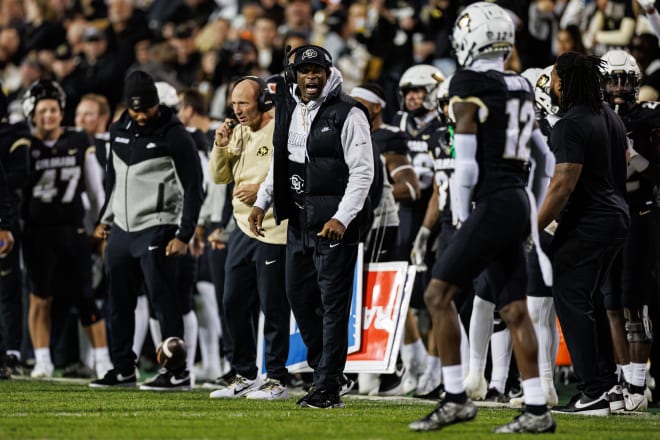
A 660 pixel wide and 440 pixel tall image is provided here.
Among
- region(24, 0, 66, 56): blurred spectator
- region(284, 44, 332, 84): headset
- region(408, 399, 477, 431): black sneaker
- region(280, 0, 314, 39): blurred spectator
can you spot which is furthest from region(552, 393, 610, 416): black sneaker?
region(24, 0, 66, 56): blurred spectator

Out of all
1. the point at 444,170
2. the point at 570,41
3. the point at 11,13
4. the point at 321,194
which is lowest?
the point at 321,194

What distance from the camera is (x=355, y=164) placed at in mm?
8234

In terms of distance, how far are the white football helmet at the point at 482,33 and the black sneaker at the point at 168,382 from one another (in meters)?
4.21

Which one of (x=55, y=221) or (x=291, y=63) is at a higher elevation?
(x=291, y=63)

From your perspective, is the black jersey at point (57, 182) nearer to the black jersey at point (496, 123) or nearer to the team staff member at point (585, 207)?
the team staff member at point (585, 207)

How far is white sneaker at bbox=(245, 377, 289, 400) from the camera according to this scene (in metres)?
9.06

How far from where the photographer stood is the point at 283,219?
873cm

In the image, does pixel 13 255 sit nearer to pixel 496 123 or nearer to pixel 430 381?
pixel 430 381

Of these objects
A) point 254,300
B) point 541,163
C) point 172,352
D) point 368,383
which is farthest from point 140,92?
point 541,163

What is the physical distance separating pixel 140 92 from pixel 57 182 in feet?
6.86

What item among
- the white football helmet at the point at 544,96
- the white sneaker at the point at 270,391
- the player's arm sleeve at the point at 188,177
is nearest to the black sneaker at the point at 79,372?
the player's arm sleeve at the point at 188,177

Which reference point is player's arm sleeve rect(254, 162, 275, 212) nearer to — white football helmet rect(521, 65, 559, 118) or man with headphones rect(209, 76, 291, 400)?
man with headphones rect(209, 76, 291, 400)

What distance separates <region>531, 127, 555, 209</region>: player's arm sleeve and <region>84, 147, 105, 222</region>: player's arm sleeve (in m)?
5.23

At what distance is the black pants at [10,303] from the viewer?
11.5 meters
